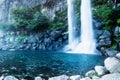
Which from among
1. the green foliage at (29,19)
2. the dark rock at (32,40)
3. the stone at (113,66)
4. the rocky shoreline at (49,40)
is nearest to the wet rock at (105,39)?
the rocky shoreline at (49,40)

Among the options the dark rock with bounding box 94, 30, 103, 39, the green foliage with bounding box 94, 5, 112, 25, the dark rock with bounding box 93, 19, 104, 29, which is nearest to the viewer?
the dark rock with bounding box 94, 30, 103, 39

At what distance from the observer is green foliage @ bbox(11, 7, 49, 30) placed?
43.4 m

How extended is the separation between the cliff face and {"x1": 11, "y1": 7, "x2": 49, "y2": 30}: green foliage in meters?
2.18

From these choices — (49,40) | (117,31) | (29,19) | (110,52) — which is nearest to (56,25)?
(49,40)

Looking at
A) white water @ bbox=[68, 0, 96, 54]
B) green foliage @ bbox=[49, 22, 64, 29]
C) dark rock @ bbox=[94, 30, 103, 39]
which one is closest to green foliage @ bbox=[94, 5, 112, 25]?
white water @ bbox=[68, 0, 96, 54]

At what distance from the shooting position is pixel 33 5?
164 ft

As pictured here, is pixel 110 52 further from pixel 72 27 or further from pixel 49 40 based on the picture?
pixel 49 40

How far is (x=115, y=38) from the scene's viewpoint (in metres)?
29.6

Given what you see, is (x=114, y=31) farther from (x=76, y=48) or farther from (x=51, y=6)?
(x=51, y=6)

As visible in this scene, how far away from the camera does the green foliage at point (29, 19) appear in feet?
142

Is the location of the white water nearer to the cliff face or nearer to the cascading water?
the cascading water

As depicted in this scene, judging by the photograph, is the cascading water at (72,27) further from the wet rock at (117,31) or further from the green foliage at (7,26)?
the green foliage at (7,26)

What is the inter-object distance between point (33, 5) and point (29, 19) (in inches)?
197

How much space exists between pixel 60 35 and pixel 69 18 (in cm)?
401
